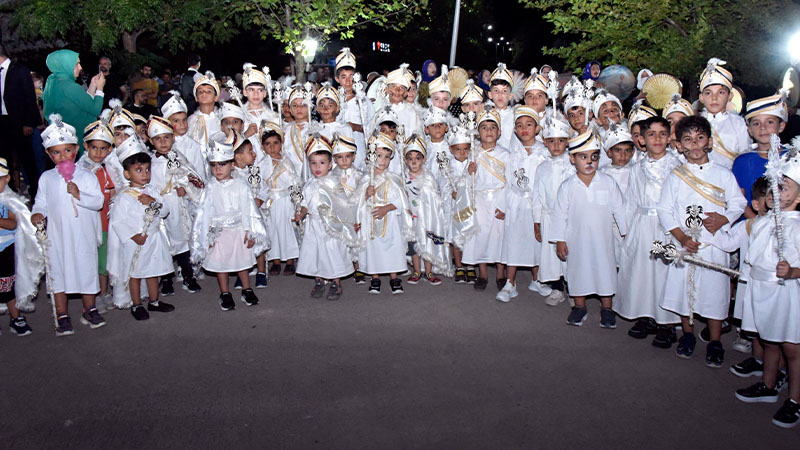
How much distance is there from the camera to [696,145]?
5266mm

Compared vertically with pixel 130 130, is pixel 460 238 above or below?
below

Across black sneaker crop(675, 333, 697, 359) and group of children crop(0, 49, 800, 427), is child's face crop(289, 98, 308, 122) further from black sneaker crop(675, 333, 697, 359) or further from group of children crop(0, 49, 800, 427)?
black sneaker crop(675, 333, 697, 359)

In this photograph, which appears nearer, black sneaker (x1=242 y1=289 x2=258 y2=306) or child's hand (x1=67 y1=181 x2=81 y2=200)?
child's hand (x1=67 y1=181 x2=81 y2=200)

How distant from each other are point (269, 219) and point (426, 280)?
1.99 metres

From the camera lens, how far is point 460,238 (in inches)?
292

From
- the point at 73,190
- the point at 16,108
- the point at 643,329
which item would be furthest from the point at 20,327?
the point at 643,329

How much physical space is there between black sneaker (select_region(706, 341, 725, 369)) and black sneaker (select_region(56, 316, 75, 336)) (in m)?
5.51

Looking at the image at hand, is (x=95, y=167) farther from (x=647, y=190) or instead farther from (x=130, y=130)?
(x=647, y=190)

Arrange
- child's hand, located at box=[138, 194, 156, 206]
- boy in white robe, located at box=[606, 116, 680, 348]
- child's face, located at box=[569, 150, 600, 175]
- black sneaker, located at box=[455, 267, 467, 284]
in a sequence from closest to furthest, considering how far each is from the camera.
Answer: boy in white robe, located at box=[606, 116, 680, 348] → child's face, located at box=[569, 150, 600, 175] → child's hand, located at box=[138, 194, 156, 206] → black sneaker, located at box=[455, 267, 467, 284]

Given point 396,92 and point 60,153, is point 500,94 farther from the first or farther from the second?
point 60,153

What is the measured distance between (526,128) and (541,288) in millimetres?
1731

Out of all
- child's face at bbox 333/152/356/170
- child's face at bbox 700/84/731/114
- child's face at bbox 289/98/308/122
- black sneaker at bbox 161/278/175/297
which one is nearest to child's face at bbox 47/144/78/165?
black sneaker at bbox 161/278/175/297

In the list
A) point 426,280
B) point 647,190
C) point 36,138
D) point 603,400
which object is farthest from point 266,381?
point 36,138

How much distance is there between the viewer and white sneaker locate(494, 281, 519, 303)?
22.5 ft
